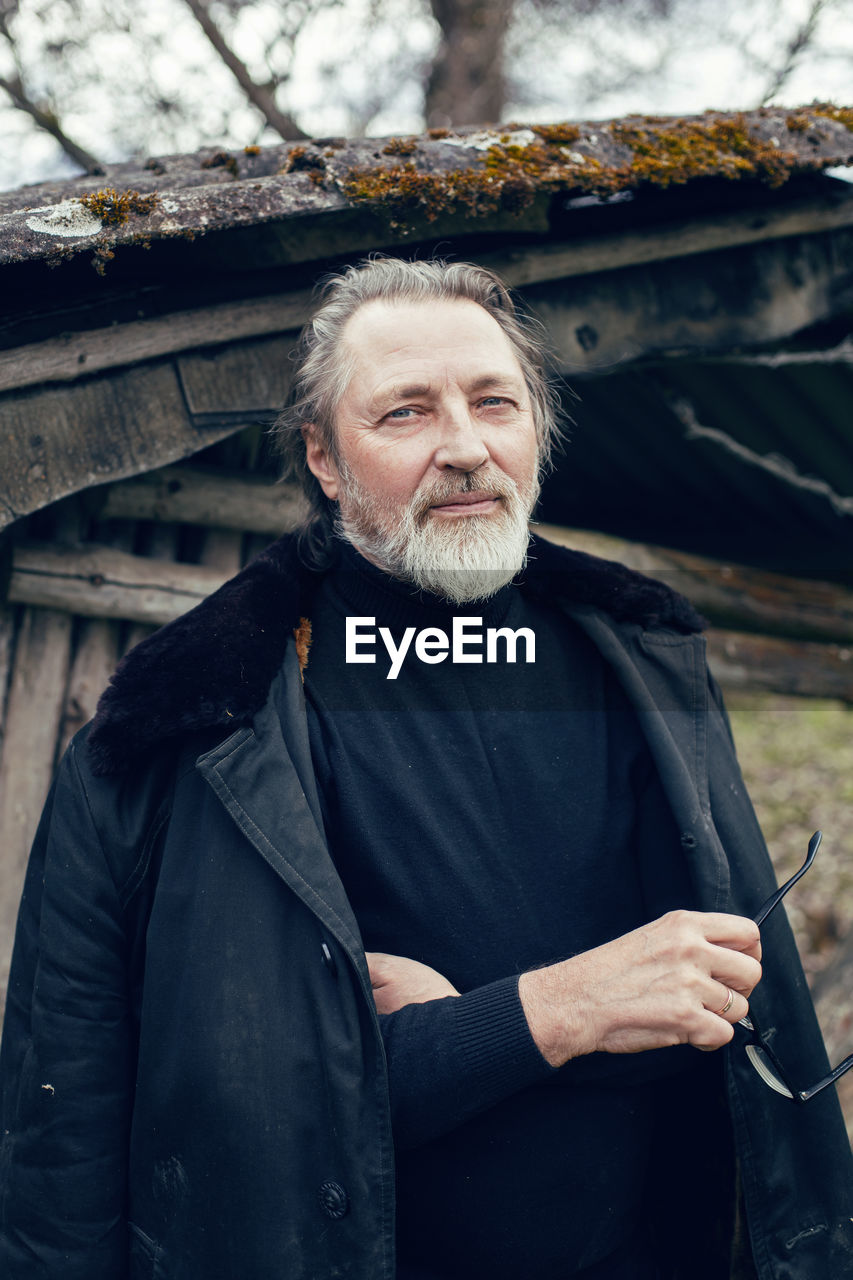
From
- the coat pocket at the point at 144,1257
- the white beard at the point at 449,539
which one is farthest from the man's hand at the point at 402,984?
the white beard at the point at 449,539

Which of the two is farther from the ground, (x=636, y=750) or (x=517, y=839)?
(x=636, y=750)

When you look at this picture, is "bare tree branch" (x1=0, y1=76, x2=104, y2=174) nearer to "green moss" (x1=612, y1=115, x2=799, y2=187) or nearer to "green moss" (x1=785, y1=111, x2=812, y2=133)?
"green moss" (x1=612, y1=115, x2=799, y2=187)

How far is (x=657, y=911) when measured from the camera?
204 centimetres

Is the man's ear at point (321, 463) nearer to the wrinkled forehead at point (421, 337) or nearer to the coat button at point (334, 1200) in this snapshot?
the wrinkled forehead at point (421, 337)

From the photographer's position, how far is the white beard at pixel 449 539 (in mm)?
2004

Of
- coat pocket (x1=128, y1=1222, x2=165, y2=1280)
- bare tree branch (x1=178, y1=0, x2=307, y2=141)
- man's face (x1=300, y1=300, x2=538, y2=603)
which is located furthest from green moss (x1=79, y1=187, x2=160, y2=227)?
bare tree branch (x1=178, y1=0, x2=307, y2=141)

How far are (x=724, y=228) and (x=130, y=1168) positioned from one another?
305 centimetres

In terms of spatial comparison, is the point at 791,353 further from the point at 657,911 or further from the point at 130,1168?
the point at 130,1168

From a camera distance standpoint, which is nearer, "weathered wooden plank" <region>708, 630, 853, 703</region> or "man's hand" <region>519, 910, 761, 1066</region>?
"man's hand" <region>519, 910, 761, 1066</region>

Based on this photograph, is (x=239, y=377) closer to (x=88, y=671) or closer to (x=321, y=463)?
(x=321, y=463)

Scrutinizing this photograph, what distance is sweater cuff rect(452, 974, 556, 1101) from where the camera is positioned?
1580 mm

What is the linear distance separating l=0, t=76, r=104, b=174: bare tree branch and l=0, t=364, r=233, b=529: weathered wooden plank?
16.3 feet

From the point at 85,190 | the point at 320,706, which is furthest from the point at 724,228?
the point at 320,706

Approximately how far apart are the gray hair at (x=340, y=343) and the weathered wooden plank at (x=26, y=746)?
88 centimetres
